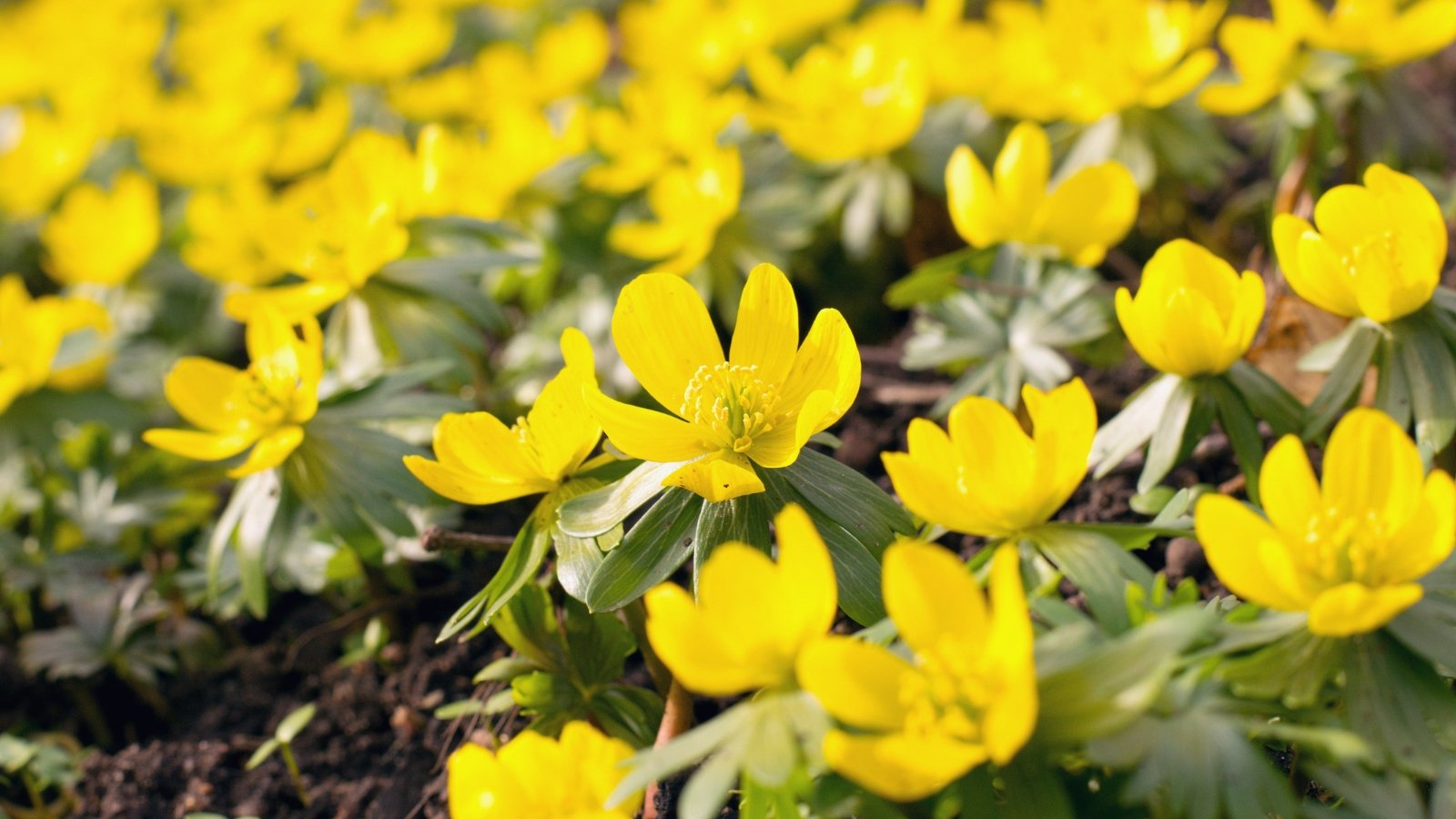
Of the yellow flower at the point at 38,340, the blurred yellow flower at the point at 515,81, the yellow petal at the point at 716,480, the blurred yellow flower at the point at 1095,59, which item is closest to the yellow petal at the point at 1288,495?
the yellow petal at the point at 716,480

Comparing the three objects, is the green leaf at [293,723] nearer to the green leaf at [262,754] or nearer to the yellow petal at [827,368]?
the green leaf at [262,754]

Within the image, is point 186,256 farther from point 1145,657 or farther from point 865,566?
point 1145,657

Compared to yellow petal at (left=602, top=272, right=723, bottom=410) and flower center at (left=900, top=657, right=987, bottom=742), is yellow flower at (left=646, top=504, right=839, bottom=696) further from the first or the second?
yellow petal at (left=602, top=272, right=723, bottom=410)

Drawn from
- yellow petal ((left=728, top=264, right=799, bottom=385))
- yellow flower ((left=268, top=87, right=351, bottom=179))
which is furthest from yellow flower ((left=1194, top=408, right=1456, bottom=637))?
yellow flower ((left=268, top=87, right=351, bottom=179))

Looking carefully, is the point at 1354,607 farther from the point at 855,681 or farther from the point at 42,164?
the point at 42,164

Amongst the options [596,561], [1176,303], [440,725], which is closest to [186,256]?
[440,725]

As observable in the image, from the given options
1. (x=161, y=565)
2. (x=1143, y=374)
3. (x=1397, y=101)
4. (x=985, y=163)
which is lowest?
(x=161, y=565)

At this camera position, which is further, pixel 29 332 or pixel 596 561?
pixel 29 332
